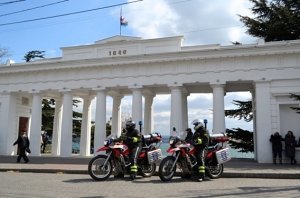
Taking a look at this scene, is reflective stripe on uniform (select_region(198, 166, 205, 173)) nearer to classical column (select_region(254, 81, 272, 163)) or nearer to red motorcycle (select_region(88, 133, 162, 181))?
red motorcycle (select_region(88, 133, 162, 181))

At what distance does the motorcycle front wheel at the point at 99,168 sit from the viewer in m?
11.6

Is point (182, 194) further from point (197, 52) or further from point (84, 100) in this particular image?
point (84, 100)

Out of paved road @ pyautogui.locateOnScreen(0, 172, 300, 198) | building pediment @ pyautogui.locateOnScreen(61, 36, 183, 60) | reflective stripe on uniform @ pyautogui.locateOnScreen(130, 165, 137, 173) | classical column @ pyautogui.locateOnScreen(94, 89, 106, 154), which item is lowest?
paved road @ pyautogui.locateOnScreen(0, 172, 300, 198)

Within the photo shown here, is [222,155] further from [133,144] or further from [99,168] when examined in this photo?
[99,168]

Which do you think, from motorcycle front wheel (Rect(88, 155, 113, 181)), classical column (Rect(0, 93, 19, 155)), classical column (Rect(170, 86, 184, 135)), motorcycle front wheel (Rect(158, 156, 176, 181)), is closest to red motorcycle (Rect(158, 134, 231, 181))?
motorcycle front wheel (Rect(158, 156, 176, 181))

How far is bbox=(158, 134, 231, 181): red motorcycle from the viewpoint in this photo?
11.6 metres

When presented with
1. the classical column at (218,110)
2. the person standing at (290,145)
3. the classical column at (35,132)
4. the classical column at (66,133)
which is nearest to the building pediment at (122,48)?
the classical column at (66,133)

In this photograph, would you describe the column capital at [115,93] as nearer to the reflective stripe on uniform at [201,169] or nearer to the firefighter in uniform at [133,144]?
the firefighter in uniform at [133,144]

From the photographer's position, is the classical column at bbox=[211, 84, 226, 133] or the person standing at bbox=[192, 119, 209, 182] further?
the classical column at bbox=[211, 84, 226, 133]

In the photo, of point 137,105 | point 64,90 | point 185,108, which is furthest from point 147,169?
point 64,90

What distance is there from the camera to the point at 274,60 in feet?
68.3

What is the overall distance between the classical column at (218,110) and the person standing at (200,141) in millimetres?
9406

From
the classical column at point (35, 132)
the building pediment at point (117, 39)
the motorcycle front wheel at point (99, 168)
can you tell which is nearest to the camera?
the motorcycle front wheel at point (99, 168)

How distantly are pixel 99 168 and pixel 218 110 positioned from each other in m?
11.7
